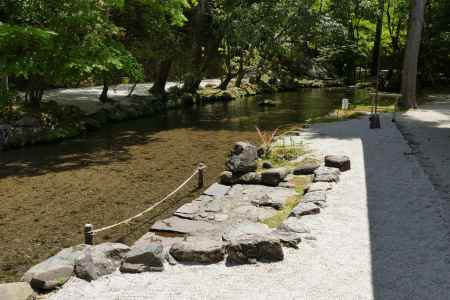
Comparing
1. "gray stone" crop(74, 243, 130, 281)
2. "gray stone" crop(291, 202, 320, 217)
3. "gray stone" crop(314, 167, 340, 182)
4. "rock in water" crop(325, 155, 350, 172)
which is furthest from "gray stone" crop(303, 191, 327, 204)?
"gray stone" crop(74, 243, 130, 281)

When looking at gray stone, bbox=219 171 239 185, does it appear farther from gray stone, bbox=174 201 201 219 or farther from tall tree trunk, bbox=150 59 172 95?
tall tree trunk, bbox=150 59 172 95

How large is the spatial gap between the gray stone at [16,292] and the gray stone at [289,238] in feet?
11.4

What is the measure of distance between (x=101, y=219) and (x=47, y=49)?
329 inches

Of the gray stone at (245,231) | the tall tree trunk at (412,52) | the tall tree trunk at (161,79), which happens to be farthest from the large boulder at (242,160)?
the tall tree trunk at (161,79)

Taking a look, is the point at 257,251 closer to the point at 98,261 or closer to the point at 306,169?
the point at 98,261

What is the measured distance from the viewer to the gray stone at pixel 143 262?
6.74m

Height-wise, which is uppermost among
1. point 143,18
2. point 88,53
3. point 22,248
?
point 143,18

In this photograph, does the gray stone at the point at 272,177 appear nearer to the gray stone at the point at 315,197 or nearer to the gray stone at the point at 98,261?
the gray stone at the point at 315,197

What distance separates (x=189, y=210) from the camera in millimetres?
9969

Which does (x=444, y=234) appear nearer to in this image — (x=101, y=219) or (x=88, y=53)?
(x=101, y=219)

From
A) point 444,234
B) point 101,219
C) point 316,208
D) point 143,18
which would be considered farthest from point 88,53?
point 444,234

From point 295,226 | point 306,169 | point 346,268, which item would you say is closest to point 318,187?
point 306,169

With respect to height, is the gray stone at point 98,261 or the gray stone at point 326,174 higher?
the gray stone at point 326,174

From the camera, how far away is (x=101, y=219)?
10.1 meters
